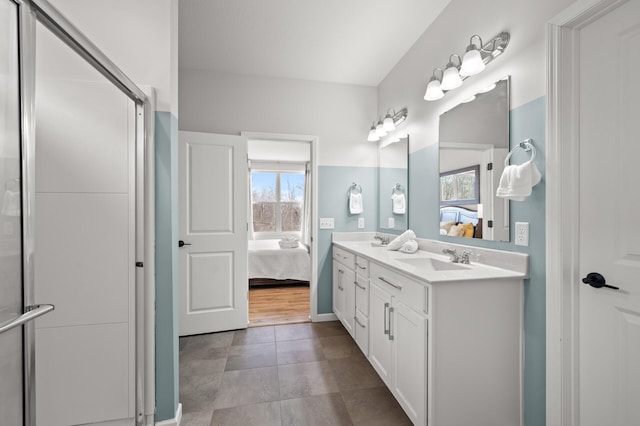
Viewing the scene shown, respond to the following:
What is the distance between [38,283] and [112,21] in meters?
1.42

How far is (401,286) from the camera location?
1.54 metres

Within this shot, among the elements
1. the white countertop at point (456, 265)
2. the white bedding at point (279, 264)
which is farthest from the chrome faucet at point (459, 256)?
the white bedding at point (279, 264)

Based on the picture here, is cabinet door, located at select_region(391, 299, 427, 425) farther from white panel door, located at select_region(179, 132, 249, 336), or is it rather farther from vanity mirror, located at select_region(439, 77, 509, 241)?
white panel door, located at select_region(179, 132, 249, 336)

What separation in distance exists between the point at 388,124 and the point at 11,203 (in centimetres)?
261

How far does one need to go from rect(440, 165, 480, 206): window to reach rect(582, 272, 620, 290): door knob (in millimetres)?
667

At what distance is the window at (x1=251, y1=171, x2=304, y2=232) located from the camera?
5.80 meters

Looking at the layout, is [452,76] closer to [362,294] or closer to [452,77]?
[452,77]

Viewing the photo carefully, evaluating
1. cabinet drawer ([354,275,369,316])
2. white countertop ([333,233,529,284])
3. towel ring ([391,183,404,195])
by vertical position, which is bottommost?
cabinet drawer ([354,275,369,316])

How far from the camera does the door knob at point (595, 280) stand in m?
1.09

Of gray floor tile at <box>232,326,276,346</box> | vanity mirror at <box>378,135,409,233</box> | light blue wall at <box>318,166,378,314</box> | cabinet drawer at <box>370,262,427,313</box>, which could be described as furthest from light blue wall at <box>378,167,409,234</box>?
gray floor tile at <box>232,326,276,346</box>

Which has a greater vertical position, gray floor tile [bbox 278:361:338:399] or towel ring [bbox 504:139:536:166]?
towel ring [bbox 504:139:536:166]

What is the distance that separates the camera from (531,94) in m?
1.33

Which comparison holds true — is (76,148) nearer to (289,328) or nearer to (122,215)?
(122,215)

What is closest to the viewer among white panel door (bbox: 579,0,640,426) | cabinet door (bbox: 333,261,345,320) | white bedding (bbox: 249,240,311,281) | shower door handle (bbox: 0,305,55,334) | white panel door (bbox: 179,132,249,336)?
shower door handle (bbox: 0,305,55,334)
